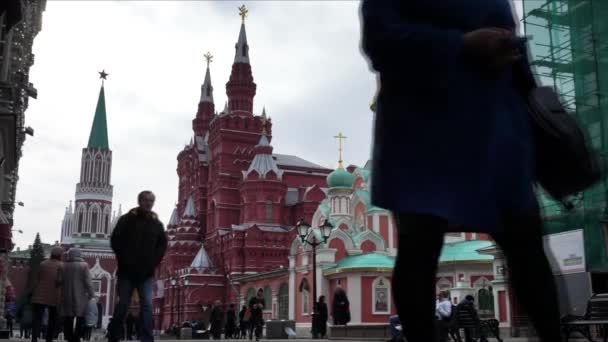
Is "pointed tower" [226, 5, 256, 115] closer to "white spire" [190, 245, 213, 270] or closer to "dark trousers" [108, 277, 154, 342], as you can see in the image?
"white spire" [190, 245, 213, 270]

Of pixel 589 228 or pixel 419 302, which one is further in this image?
pixel 589 228

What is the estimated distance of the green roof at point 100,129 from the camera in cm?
9362

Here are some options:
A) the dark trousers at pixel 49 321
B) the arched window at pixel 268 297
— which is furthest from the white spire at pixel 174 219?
the dark trousers at pixel 49 321

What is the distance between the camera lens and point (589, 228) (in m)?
18.4

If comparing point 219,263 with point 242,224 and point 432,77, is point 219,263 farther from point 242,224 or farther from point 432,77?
point 432,77

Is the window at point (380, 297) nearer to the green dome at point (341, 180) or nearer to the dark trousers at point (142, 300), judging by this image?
the green dome at point (341, 180)

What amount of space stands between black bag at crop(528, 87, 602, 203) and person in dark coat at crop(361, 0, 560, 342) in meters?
0.05

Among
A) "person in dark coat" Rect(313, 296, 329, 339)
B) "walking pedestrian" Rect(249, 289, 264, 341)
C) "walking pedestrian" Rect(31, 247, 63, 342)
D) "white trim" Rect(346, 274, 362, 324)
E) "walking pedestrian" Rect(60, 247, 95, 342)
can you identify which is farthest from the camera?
"white trim" Rect(346, 274, 362, 324)

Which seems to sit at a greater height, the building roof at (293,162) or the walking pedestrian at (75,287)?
the building roof at (293,162)

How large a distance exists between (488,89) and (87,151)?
Answer: 95622 millimetres

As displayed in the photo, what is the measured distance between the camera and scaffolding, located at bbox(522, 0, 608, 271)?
18234 millimetres

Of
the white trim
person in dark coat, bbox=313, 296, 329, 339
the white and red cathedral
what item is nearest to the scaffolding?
the white and red cathedral

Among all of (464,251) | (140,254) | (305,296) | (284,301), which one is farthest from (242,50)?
(140,254)

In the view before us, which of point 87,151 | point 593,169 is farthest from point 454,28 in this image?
point 87,151
